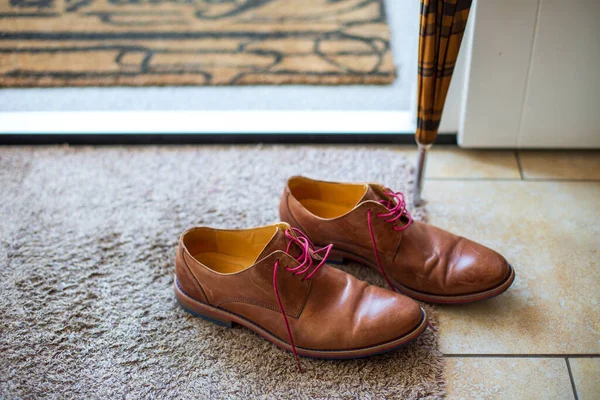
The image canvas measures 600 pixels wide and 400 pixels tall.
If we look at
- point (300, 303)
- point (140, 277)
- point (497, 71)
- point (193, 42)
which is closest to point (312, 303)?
point (300, 303)

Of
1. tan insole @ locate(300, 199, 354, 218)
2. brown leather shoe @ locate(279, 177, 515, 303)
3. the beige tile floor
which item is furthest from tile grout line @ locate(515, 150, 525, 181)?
tan insole @ locate(300, 199, 354, 218)

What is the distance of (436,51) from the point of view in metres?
1.03

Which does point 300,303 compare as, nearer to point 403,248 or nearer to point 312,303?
point 312,303

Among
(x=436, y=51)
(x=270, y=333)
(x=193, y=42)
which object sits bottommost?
(x=270, y=333)

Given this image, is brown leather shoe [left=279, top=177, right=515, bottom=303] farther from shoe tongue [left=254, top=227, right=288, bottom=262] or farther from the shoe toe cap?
shoe tongue [left=254, top=227, right=288, bottom=262]

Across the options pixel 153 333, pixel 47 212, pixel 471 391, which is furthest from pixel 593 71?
pixel 47 212

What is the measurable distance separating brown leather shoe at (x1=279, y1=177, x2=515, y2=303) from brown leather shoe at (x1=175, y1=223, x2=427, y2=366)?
9cm

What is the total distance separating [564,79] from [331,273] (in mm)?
709

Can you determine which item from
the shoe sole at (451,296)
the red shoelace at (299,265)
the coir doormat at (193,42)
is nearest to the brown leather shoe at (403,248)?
the shoe sole at (451,296)

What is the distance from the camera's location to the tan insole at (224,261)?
104 centimetres

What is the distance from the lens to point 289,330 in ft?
3.08

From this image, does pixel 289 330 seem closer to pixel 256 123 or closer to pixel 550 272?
pixel 550 272

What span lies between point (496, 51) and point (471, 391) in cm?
71

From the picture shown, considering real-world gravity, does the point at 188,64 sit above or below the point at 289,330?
above
